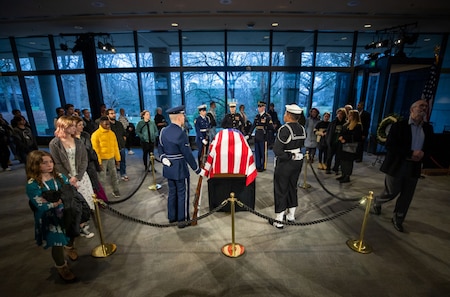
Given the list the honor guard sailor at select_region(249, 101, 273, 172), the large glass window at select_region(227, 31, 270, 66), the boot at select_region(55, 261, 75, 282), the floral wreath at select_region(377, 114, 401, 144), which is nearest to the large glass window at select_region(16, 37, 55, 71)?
the large glass window at select_region(227, 31, 270, 66)

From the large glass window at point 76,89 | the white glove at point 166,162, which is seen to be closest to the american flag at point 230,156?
the white glove at point 166,162

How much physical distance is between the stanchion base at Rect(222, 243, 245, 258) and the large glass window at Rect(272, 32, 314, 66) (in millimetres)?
7223

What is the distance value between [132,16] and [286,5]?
4.07 m

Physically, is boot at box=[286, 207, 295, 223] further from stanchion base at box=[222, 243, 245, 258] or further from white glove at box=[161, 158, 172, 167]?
white glove at box=[161, 158, 172, 167]

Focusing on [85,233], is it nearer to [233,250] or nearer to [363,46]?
[233,250]

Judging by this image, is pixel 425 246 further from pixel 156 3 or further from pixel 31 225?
pixel 156 3

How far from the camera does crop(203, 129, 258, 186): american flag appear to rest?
3.29 m

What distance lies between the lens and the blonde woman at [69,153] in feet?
8.90

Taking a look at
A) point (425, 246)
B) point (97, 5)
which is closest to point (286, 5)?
point (97, 5)

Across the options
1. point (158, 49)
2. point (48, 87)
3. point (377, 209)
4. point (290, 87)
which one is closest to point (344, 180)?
point (377, 209)

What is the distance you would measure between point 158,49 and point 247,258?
27.1 ft

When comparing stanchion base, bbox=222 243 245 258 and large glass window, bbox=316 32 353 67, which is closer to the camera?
stanchion base, bbox=222 243 245 258

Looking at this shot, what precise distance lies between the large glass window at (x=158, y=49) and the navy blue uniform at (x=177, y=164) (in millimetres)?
6132

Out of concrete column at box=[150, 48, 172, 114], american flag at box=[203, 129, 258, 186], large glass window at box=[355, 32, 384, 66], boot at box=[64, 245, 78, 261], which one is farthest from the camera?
concrete column at box=[150, 48, 172, 114]
